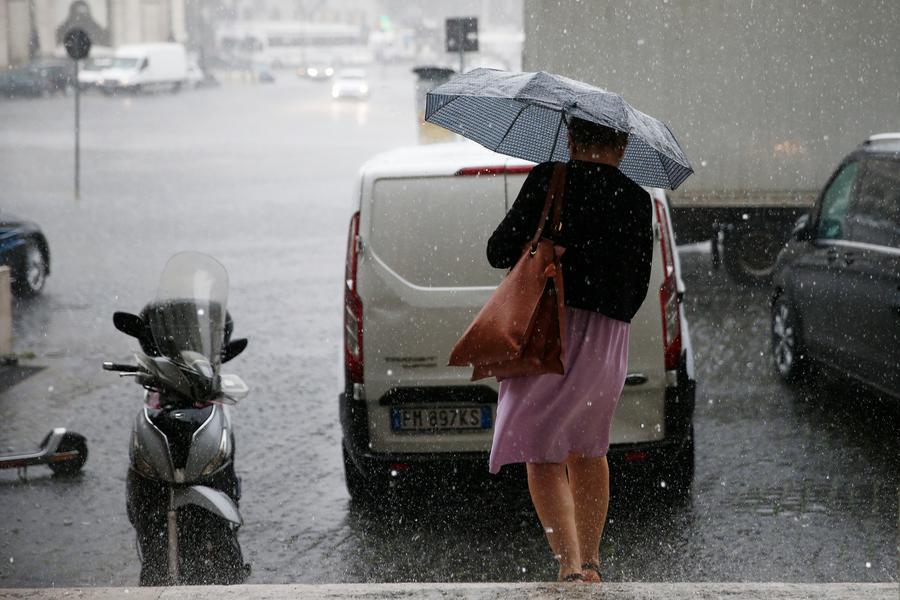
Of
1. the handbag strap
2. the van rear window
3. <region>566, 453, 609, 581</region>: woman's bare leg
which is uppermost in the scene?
the handbag strap

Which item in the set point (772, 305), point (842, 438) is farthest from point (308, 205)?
point (842, 438)

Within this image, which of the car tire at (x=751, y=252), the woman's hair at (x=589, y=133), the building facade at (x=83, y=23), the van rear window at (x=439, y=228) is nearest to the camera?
the woman's hair at (x=589, y=133)

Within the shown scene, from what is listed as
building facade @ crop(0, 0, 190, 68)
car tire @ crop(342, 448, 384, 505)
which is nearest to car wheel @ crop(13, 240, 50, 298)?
car tire @ crop(342, 448, 384, 505)

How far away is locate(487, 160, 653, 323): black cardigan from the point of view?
12.9ft

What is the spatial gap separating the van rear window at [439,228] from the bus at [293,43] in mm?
88869

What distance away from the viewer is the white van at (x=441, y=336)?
5.84 metres

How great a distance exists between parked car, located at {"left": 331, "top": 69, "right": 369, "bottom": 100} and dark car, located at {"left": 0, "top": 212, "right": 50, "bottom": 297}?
155ft

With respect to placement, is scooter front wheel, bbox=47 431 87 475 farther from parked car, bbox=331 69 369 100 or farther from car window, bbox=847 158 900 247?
parked car, bbox=331 69 369 100

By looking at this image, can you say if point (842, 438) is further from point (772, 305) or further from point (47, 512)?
point (47, 512)

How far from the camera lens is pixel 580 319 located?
4035 mm

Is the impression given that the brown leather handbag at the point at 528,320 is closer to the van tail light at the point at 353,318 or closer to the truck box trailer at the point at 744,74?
the van tail light at the point at 353,318

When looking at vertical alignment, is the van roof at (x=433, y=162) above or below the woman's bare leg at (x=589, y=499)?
above

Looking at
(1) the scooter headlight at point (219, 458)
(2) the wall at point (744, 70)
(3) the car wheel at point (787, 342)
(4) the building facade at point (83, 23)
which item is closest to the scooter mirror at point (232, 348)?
(1) the scooter headlight at point (219, 458)

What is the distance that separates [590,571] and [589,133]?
4.56 feet
